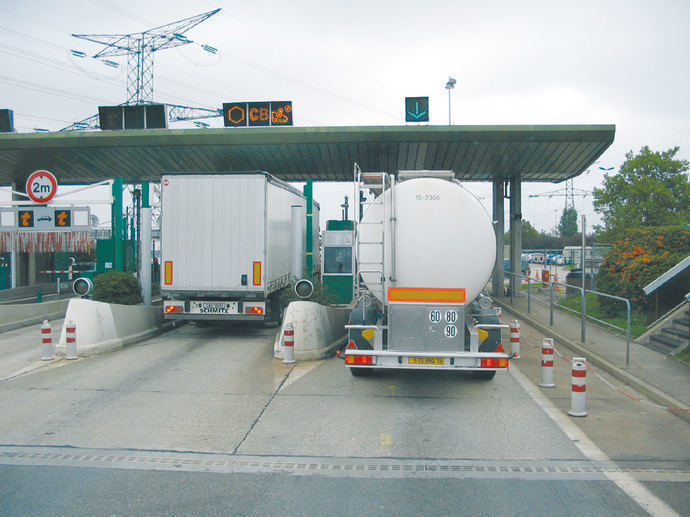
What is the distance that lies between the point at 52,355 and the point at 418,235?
7.55m

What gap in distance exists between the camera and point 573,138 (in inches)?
679

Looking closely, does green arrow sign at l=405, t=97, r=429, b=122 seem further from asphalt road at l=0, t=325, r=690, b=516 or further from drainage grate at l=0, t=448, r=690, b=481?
drainage grate at l=0, t=448, r=690, b=481

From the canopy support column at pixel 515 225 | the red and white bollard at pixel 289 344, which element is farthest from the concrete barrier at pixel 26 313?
the canopy support column at pixel 515 225

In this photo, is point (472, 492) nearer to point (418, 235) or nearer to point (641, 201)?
point (418, 235)

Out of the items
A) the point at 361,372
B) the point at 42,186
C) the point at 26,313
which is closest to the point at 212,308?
the point at 361,372

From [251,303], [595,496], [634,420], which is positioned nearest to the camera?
[595,496]

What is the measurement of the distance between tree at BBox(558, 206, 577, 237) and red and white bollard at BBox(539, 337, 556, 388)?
111m

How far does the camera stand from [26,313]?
669 inches

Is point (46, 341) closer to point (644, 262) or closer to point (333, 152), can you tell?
point (333, 152)

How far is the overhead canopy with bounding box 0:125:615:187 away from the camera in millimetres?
17375

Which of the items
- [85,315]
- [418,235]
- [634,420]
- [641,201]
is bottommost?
[634,420]

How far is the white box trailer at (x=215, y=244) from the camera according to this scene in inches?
510

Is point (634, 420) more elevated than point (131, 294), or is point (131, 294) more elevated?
point (131, 294)

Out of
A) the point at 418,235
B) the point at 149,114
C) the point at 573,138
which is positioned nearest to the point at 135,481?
the point at 418,235
